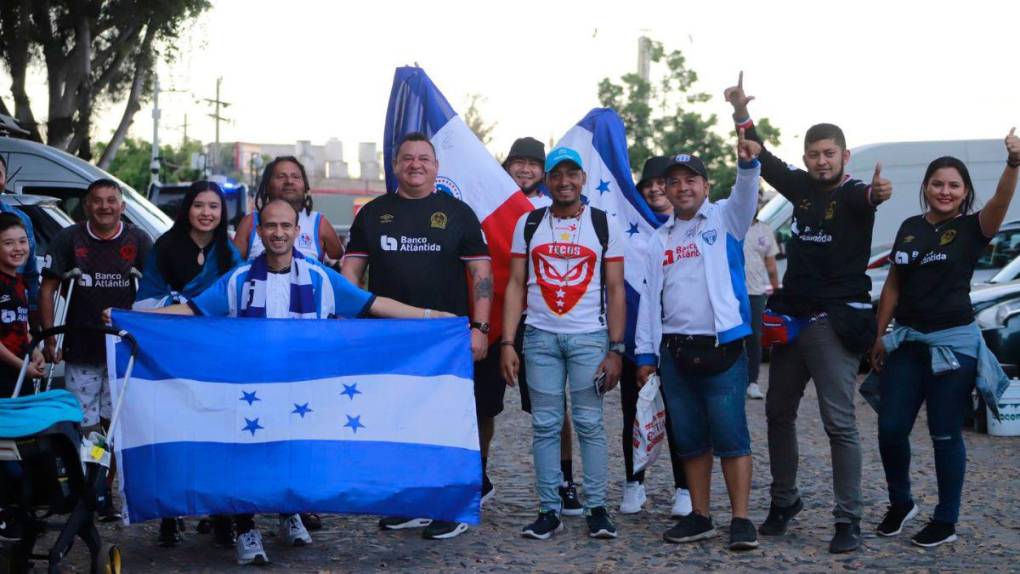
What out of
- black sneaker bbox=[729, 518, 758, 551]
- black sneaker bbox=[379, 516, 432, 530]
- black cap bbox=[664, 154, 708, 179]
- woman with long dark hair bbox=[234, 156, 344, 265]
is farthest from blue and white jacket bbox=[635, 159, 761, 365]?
woman with long dark hair bbox=[234, 156, 344, 265]

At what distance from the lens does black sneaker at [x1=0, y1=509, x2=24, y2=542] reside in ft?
18.4

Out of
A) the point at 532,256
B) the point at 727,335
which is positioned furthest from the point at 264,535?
the point at 727,335

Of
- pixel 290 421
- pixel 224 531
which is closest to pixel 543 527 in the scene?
pixel 290 421

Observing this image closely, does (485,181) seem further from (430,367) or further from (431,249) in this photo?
(430,367)

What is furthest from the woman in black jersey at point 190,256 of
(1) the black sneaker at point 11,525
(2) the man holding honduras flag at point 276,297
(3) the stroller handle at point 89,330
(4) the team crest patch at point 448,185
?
(4) the team crest patch at point 448,185

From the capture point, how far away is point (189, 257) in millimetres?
7020

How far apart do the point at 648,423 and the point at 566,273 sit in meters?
0.92

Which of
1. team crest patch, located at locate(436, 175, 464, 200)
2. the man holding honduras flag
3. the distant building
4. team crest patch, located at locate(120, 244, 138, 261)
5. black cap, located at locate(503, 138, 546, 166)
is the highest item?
the distant building

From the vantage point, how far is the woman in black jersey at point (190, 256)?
275 inches

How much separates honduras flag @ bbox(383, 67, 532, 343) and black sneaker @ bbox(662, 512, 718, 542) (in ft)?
5.11

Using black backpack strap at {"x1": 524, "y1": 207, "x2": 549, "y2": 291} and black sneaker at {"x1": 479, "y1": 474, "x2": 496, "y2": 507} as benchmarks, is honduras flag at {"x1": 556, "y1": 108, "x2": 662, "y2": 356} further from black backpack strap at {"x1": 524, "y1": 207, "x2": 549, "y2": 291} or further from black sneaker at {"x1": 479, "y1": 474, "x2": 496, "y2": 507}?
black sneaker at {"x1": 479, "y1": 474, "x2": 496, "y2": 507}

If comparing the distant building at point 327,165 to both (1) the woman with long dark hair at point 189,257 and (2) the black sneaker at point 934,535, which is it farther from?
(2) the black sneaker at point 934,535

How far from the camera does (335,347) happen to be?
643cm

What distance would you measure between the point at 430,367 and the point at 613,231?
1299 mm
